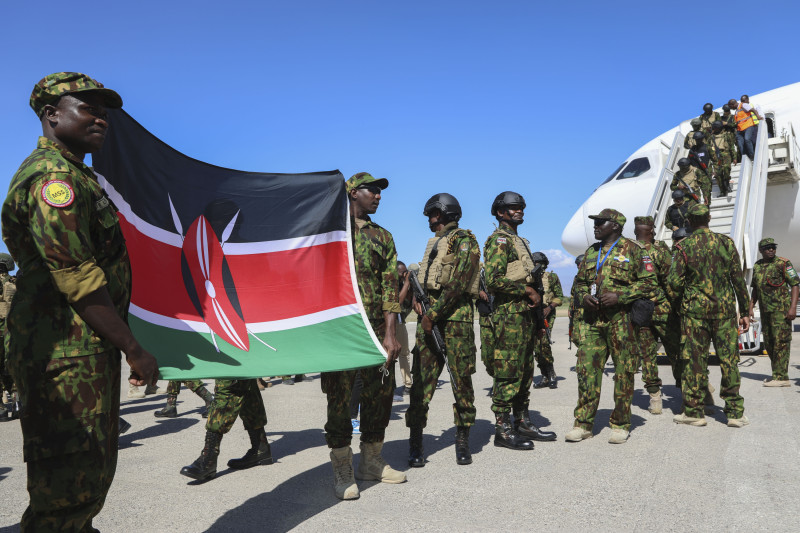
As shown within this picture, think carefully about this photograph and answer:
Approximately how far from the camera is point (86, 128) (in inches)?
93.4

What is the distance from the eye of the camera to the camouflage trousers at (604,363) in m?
5.73

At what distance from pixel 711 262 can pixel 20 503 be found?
636 cm

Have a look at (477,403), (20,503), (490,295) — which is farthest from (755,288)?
(20,503)

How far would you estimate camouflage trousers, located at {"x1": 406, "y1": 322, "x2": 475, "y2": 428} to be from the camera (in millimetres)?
5105

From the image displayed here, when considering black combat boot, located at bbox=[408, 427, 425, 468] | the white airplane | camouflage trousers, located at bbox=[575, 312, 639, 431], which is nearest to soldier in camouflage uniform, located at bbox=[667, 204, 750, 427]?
camouflage trousers, located at bbox=[575, 312, 639, 431]

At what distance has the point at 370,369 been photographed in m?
4.35

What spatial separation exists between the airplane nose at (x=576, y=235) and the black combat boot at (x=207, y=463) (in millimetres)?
12135

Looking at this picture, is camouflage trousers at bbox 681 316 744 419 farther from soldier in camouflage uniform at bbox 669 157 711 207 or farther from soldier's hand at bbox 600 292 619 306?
soldier in camouflage uniform at bbox 669 157 711 207

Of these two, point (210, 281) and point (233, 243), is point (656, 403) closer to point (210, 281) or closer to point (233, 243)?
point (233, 243)

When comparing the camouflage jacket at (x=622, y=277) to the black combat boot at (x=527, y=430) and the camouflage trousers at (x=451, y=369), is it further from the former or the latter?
the camouflage trousers at (x=451, y=369)

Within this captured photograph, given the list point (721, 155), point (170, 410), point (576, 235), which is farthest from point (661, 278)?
point (576, 235)

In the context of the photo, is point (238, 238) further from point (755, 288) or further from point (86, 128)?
point (755, 288)

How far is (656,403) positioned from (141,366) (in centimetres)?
622

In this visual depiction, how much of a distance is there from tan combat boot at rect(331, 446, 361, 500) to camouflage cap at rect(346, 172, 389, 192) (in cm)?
A: 193
